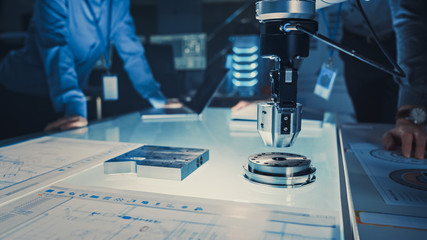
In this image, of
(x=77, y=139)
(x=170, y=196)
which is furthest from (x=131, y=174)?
(x=77, y=139)

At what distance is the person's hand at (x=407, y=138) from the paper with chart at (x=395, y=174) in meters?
0.02

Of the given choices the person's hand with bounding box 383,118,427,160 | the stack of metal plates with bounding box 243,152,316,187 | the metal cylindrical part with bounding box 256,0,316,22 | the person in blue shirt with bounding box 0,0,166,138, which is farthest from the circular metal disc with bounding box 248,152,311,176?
the person in blue shirt with bounding box 0,0,166,138

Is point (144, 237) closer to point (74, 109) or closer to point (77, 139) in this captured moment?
point (77, 139)

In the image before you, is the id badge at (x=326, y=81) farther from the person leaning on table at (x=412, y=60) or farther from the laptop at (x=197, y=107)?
the laptop at (x=197, y=107)

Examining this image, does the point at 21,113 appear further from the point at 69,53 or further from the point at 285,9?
the point at 285,9

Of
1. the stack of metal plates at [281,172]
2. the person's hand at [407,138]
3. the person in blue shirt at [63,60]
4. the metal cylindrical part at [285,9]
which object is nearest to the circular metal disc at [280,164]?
the stack of metal plates at [281,172]

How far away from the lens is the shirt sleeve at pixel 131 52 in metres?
1.86

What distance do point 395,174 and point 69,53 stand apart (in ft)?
4.41

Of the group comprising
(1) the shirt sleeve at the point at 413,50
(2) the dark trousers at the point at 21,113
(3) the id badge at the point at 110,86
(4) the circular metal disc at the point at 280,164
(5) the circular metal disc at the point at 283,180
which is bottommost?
(2) the dark trousers at the point at 21,113

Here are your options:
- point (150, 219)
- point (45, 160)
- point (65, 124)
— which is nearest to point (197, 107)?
point (65, 124)

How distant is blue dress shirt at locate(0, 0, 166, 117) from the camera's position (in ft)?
4.65

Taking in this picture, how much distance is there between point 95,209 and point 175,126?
743 mm

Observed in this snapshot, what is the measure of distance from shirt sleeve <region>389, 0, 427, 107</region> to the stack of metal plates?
0.62 m

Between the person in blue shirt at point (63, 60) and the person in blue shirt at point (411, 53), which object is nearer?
the person in blue shirt at point (411, 53)
